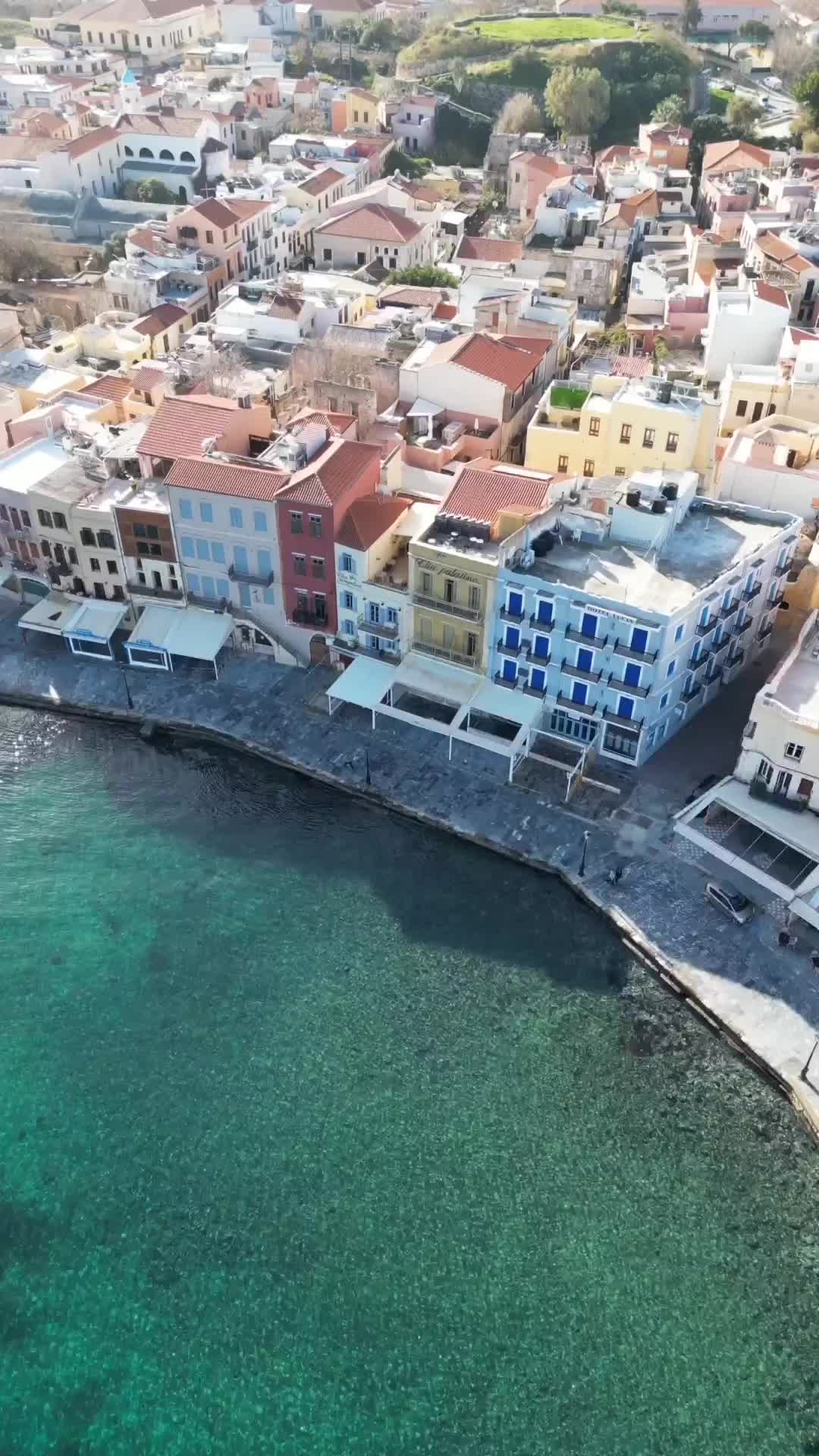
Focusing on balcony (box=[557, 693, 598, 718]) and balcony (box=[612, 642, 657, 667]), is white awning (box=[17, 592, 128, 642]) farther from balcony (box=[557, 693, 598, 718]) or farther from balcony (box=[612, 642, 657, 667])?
balcony (box=[612, 642, 657, 667])

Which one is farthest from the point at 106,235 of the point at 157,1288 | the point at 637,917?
the point at 157,1288

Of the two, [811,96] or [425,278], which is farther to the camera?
[811,96]

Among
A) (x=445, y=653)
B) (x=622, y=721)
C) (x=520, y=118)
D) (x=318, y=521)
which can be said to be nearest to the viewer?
(x=622, y=721)

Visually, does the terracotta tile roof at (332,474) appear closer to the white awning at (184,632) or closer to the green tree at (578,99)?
the white awning at (184,632)

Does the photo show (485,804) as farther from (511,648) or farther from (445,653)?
(445,653)

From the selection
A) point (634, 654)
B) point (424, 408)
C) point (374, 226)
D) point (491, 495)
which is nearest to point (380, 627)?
point (491, 495)

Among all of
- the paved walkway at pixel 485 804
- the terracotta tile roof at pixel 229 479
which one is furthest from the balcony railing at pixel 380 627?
the terracotta tile roof at pixel 229 479
